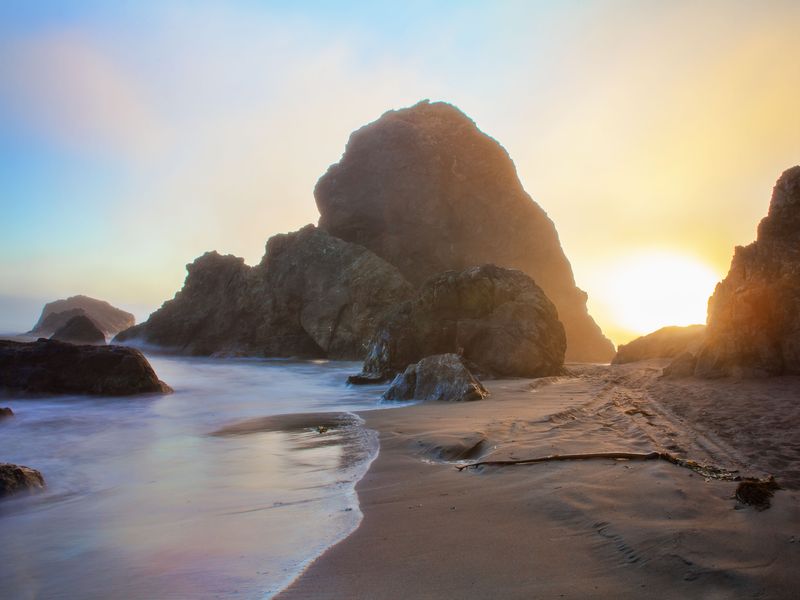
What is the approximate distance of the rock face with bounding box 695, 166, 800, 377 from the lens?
30.1 ft

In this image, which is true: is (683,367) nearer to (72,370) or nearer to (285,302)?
(72,370)

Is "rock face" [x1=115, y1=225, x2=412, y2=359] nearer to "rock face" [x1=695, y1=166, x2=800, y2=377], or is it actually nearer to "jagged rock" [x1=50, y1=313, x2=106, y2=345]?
"jagged rock" [x1=50, y1=313, x2=106, y2=345]

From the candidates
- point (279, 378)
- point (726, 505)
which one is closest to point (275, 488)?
point (726, 505)

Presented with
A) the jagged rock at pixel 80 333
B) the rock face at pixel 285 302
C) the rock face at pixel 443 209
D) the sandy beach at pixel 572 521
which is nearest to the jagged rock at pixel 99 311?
the rock face at pixel 285 302

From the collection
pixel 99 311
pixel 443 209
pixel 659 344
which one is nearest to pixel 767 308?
pixel 659 344

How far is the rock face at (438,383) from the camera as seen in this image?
9.22 meters

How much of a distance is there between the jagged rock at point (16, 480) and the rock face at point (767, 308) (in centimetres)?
1036

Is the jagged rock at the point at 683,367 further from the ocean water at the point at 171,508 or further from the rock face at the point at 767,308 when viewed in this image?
the ocean water at the point at 171,508

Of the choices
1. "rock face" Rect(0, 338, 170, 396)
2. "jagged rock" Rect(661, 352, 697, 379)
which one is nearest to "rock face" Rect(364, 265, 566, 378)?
"jagged rock" Rect(661, 352, 697, 379)

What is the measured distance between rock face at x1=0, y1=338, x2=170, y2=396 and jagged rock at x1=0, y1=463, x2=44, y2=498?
301 inches

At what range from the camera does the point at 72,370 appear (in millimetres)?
11500

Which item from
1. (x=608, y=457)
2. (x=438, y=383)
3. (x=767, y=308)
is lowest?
(x=608, y=457)

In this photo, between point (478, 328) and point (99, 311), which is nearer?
point (478, 328)

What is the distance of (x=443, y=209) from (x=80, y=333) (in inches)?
1149
